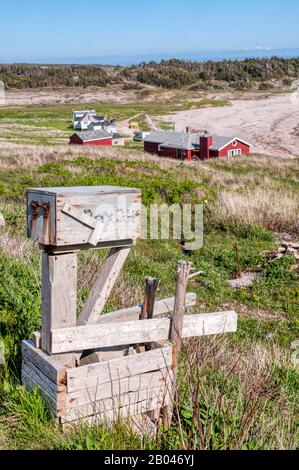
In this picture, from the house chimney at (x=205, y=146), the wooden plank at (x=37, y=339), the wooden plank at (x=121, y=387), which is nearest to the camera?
the wooden plank at (x=121, y=387)

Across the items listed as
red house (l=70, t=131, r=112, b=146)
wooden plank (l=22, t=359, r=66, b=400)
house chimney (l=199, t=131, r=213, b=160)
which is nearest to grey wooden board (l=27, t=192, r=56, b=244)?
wooden plank (l=22, t=359, r=66, b=400)

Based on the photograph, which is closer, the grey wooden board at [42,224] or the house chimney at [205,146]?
the grey wooden board at [42,224]

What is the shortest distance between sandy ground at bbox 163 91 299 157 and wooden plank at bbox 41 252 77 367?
4359 centimetres

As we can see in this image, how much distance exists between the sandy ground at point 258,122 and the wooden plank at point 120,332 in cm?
4332

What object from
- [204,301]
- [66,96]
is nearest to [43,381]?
[204,301]

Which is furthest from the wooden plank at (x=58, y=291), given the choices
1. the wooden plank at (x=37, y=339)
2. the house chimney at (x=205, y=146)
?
the house chimney at (x=205, y=146)

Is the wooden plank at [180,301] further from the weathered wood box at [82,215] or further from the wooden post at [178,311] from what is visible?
the weathered wood box at [82,215]

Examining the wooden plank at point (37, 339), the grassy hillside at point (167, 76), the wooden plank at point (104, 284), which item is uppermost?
the grassy hillside at point (167, 76)

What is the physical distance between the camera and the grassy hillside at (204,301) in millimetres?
3379

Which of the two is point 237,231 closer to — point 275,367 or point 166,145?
point 275,367

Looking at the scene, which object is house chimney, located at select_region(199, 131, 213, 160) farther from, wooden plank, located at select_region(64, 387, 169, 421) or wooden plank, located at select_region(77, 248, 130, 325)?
wooden plank, located at select_region(64, 387, 169, 421)

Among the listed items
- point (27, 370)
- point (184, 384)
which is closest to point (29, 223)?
point (27, 370)

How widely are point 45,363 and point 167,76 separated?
13095 centimetres
